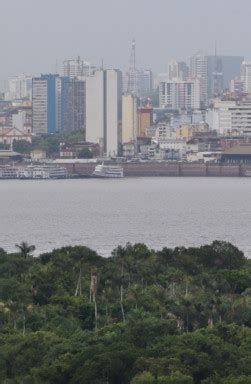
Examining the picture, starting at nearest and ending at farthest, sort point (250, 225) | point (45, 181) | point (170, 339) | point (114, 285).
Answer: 1. point (170, 339)
2. point (114, 285)
3. point (250, 225)
4. point (45, 181)

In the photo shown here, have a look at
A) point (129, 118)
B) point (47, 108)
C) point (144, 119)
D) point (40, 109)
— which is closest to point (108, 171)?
point (129, 118)

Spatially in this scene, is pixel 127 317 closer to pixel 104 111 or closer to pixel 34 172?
pixel 34 172

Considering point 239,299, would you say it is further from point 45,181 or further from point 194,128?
point 194,128

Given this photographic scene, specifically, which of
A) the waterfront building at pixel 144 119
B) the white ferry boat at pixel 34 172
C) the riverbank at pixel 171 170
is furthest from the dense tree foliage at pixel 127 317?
the waterfront building at pixel 144 119

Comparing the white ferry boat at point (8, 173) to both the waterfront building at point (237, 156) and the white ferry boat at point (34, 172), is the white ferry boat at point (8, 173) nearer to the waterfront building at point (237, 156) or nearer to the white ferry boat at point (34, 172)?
the white ferry boat at point (34, 172)

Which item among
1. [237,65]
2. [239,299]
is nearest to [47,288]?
[239,299]
